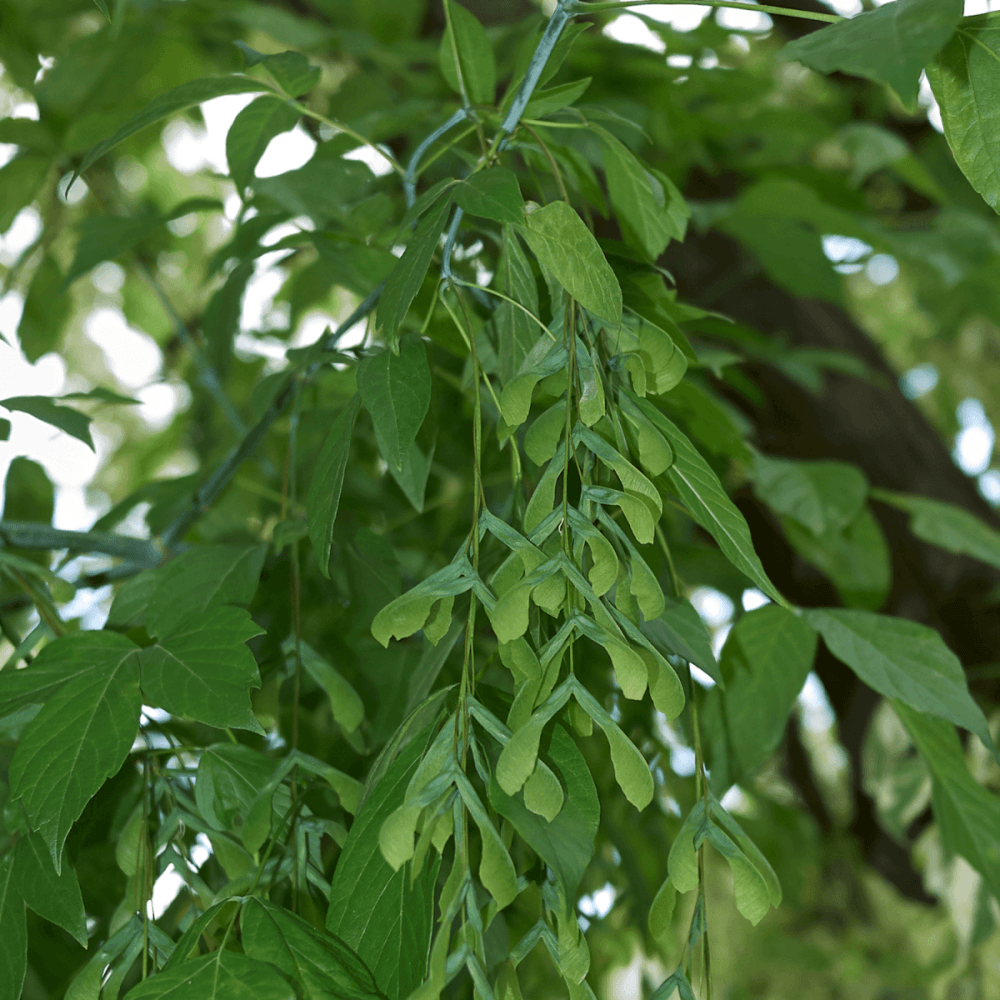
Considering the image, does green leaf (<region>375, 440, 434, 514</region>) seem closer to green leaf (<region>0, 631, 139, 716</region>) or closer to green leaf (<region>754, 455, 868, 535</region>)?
green leaf (<region>0, 631, 139, 716</region>)

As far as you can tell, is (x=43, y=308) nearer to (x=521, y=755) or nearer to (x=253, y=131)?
(x=253, y=131)

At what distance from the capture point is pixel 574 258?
0.89ft

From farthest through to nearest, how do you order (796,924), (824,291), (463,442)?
(796,924) → (824,291) → (463,442)

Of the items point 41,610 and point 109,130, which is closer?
point 41,610

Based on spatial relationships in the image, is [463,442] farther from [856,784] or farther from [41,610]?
[856,784]

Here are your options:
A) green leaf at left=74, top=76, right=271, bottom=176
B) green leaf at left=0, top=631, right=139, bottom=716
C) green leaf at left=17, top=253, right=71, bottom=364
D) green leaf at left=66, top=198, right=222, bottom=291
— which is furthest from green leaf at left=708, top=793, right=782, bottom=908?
green leaf at left=17, top=253, right=71, bottom=364

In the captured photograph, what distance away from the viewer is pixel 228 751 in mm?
353

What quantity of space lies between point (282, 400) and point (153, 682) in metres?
0.20

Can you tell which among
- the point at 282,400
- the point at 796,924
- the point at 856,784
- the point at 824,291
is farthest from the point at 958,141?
the point at 796,924

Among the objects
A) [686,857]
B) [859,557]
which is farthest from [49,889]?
[859,557]

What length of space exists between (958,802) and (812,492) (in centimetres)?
21

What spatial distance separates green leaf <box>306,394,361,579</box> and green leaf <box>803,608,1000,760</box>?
0.25 meters

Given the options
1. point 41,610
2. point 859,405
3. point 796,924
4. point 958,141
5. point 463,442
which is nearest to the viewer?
point 958,141

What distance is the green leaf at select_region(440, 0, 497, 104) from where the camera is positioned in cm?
43
